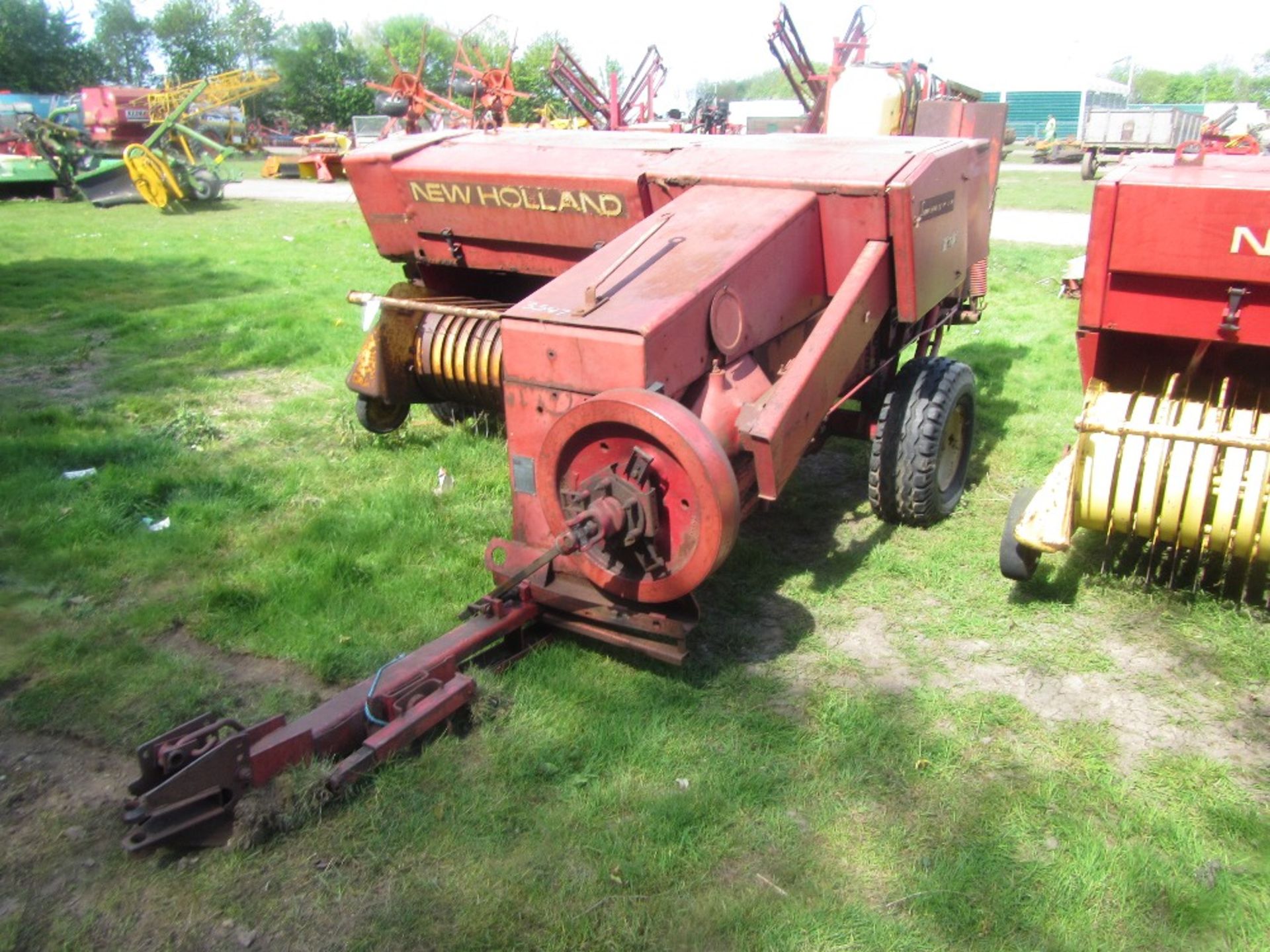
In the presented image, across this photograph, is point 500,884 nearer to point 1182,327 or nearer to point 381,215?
point 1182,327

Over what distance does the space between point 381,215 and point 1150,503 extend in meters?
3.87

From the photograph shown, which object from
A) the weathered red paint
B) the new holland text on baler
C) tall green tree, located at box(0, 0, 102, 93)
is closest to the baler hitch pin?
the new holland text on baler

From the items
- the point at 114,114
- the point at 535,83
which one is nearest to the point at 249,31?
the point at 535,83

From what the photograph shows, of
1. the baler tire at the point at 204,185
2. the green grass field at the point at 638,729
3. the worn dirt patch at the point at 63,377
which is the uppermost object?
the baler tire at the point at 204,185

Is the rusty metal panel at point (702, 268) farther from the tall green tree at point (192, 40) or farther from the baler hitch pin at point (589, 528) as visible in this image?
the tall green tree at point (192, 40)

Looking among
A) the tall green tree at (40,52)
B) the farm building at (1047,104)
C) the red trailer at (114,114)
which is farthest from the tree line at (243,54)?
the farm building at (1047,104)

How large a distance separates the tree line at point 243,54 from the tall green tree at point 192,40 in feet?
0.26

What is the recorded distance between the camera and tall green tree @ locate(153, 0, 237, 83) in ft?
190

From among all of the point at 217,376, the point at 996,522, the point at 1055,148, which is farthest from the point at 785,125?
the point at 996,522

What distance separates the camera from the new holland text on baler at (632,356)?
2992 millimetres

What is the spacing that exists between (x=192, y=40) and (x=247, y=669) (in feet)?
225

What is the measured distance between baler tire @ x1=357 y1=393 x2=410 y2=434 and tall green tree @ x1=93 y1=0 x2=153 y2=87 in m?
70.9

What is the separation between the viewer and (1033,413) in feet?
20.8

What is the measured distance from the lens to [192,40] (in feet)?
201
